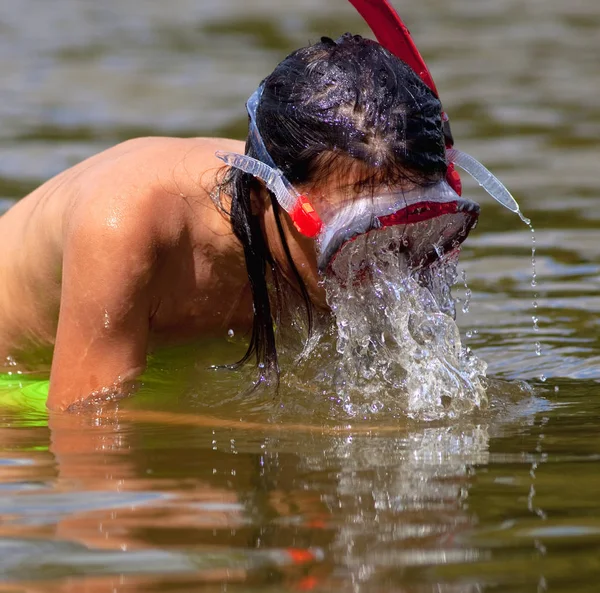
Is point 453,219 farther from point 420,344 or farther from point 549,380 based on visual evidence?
point 549,380

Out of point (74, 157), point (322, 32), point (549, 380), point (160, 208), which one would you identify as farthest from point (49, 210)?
point (322, 32)

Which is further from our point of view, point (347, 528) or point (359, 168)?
point (359, 168)

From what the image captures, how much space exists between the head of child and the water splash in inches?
6.9

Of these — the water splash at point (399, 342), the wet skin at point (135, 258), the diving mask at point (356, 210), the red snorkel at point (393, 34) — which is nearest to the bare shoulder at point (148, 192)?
the wet skin at point (135, 258)

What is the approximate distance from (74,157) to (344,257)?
14.6ft

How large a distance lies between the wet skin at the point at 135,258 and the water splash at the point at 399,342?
0.13 m

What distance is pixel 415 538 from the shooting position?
2.29 m

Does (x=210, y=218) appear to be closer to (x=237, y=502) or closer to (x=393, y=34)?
(x=393, y=34)

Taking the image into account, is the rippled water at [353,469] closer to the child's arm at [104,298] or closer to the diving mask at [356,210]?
the child's arm at [104,298]

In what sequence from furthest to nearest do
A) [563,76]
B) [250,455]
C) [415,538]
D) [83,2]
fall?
[83,2] < [563,76] < [250,455] < [415,538]

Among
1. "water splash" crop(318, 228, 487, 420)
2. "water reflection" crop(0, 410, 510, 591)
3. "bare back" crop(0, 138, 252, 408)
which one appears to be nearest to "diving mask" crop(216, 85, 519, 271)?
"water splash" crop(318, 228, 487, 420)

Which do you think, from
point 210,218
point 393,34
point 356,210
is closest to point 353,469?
point 356,210

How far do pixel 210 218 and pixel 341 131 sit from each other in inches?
22.2

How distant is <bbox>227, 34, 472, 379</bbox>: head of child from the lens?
297 centimetres
